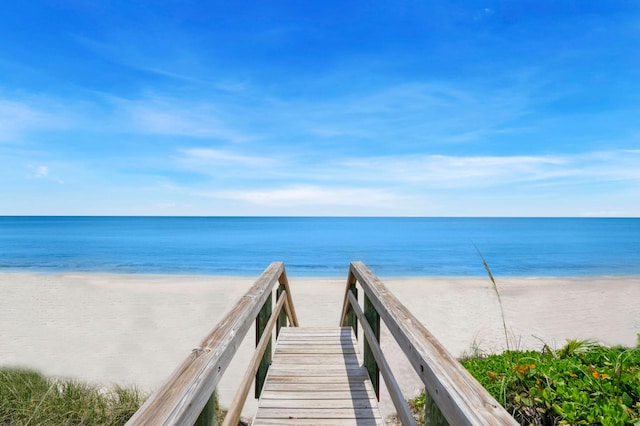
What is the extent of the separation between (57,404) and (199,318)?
22.7ft

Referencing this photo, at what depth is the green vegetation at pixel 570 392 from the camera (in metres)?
2.27

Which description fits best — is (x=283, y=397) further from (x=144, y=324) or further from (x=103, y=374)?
(x=144, y=324)

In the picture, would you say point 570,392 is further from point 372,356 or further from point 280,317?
point 280,317

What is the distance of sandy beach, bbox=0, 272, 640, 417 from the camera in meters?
8.02

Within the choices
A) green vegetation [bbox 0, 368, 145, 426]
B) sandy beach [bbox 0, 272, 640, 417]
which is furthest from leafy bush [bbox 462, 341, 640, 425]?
green vegetation [bbox 0, 368, 145, 426]

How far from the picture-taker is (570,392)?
254cm

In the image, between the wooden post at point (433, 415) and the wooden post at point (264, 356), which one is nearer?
the wooden post at point (433, 415)

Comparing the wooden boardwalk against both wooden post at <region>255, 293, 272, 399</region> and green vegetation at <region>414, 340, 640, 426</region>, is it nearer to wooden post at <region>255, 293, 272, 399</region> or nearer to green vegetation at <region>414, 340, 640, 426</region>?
wooden post at <region>255, 293, 272, 399</region>

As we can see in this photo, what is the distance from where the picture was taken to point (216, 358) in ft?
4.99

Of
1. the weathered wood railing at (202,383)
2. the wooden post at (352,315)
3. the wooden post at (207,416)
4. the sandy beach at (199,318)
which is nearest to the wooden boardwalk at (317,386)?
the wooden post at (352,315)

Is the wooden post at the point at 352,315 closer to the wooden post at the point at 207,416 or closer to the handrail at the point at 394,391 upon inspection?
the handrail at the point at 394,391

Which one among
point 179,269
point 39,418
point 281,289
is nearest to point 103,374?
point 39,418

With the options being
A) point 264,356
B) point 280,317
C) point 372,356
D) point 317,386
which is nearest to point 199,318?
point 280,317

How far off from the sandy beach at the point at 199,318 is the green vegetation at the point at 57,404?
168 centimetres
